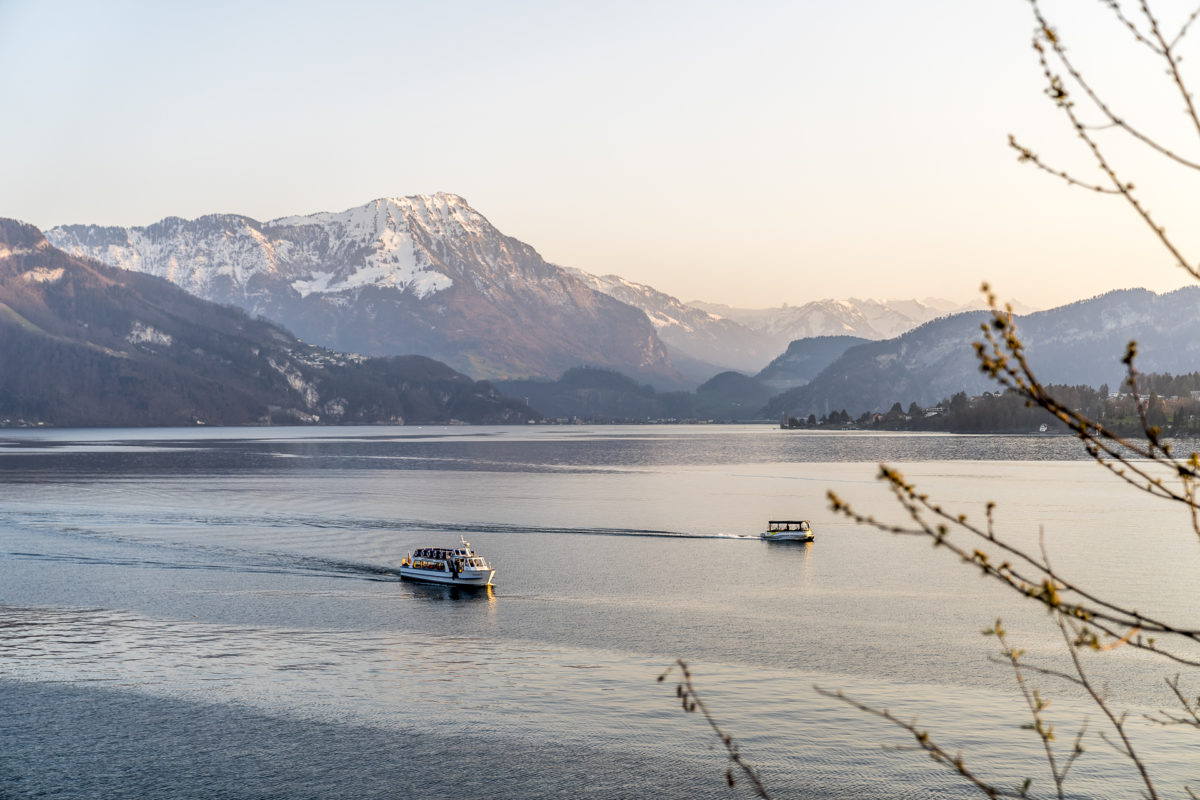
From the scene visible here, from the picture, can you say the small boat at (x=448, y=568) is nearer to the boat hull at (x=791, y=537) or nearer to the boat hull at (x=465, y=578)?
the boat hull at (x=465, y=578)

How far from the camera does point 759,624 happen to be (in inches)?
2707

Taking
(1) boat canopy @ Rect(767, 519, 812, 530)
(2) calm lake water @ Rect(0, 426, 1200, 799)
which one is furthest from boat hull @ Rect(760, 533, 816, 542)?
(2) calm lake water @ Rect(0, 426, 1200, 799)

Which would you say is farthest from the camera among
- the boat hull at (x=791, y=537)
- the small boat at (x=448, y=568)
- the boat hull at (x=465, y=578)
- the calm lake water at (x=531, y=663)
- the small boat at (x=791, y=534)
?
the small boat at (x=791, y=534)

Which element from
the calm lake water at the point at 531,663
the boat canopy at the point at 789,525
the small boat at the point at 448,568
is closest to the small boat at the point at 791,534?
the boat canopy at the point at 789,525

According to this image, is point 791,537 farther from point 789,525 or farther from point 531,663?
point 531,663

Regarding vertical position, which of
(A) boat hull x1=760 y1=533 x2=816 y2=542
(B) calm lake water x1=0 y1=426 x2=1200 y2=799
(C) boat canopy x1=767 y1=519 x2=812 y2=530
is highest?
(C) boat canopy x1=767 y1=519 x2=812 y2=530

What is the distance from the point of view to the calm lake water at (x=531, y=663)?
1626 inches

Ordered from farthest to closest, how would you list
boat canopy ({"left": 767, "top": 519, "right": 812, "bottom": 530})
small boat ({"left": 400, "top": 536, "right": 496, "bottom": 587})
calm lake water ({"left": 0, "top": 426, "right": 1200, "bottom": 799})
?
boat canopy ({"left": 767, "top": 519, "right": 812, "bottom": 530}) < small boat ({"left": 400, "top": 536, "right": 496, "bottom": 587}) < calm lake water ({"left": 0, "top": 426, "right": 1200, "bottom": 799})

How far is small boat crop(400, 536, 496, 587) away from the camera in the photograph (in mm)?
86000

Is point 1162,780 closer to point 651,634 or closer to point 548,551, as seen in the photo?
point 651,634

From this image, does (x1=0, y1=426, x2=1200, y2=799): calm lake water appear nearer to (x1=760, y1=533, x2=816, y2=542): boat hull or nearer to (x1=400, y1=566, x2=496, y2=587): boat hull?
(x1=400, y1=566, x2=496, y2=587): boat hull

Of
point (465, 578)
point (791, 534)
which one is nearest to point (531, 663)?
point (465, 578)

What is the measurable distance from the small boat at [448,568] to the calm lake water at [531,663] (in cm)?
140

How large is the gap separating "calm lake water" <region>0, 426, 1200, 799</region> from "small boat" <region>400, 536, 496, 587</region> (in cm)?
140
